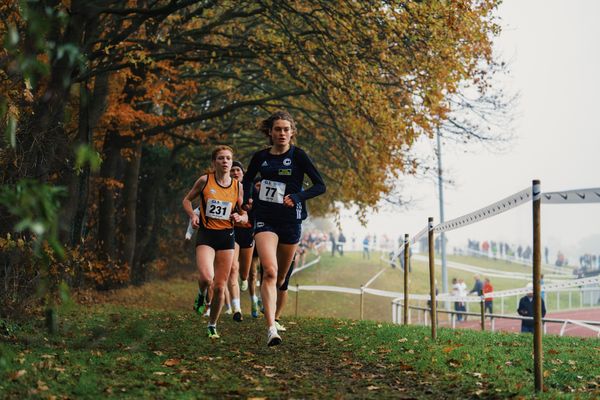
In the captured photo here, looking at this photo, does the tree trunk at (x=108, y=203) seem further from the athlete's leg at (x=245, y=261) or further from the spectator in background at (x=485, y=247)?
the spectator in background at (x=485, y=247)

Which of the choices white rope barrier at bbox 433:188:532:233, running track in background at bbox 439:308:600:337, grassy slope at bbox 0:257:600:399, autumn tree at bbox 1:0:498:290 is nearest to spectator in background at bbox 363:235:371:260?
running track in background at bbox 439:308:600:337

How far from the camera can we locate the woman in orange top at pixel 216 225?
930 cm

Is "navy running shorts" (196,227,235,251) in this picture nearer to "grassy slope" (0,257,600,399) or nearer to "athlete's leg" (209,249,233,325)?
"athlete's leg" (209,249,233,325)

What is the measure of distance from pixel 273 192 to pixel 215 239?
3.99 ft

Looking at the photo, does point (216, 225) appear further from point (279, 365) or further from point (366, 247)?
point (366, 247)

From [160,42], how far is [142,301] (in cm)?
826

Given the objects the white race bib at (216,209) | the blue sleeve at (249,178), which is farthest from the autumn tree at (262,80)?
the blue sleeve at (249,178)

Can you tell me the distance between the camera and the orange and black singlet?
942 centimetres

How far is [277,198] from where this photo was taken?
8547 millimetres

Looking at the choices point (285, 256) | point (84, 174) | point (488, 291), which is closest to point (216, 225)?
point (285, 256)

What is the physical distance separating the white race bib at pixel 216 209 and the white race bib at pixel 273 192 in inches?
39.0

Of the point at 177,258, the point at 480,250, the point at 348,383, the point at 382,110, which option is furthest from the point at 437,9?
the point at 480,250

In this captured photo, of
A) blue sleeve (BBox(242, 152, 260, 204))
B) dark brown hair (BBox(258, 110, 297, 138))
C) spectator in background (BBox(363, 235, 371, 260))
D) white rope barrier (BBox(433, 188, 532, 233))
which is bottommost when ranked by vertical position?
white rope barrier (BBox(433, 188, 532, 233))

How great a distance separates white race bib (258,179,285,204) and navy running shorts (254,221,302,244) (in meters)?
0.27
